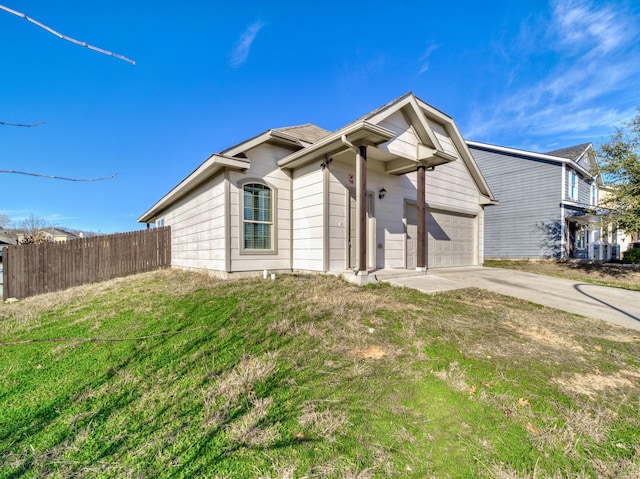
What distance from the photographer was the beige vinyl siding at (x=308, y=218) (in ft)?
22.8

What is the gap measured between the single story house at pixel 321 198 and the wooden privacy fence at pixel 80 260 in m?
2.85

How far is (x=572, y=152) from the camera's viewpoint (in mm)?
16922

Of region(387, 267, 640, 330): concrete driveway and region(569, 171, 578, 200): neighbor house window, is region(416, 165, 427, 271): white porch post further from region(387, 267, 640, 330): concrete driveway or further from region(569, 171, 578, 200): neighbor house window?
region(569, 171, 578, 200): neighbor house window

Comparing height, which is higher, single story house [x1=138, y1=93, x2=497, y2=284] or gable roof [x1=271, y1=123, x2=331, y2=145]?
gable roof [x1=271, y1=123, x2=331, y2=145]

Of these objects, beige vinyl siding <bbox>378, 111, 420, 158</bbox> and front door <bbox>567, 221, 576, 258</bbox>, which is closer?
beige vinyl siding <bbox>378, 111, 420, 158</bbox>

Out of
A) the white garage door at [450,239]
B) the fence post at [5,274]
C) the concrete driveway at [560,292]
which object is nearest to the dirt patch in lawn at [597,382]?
the concrete driveway at [560,292]

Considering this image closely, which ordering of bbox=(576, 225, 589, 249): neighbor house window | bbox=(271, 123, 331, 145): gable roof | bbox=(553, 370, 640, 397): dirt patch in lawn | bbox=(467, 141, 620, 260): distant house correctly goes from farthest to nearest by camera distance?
bbox=(576, 225, 589, 249): neighbor house window
bbox=(467, 141, 620, 260): distant house
bbox=(271, 123, 331, 145): gable roof
bbox=(553, 370, 640, 397): dirt patch in lawn

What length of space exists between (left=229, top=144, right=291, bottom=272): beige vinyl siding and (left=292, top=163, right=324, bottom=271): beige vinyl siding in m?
0.28

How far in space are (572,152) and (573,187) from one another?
322cm

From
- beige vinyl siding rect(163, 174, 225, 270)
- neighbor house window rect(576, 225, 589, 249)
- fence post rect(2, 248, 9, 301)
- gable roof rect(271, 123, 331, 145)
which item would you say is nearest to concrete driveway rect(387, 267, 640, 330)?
beige vinyl siding rect(163, 174, 225, 270)

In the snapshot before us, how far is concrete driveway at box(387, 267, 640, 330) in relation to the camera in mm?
5141

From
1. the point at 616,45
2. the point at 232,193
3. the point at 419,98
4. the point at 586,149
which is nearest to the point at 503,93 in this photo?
the point at 616,45

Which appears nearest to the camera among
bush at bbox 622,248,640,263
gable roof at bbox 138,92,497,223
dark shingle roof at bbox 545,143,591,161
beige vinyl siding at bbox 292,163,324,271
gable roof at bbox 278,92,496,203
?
gable roof at bbox 278,92,496,203

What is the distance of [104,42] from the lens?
1813 millimetres
